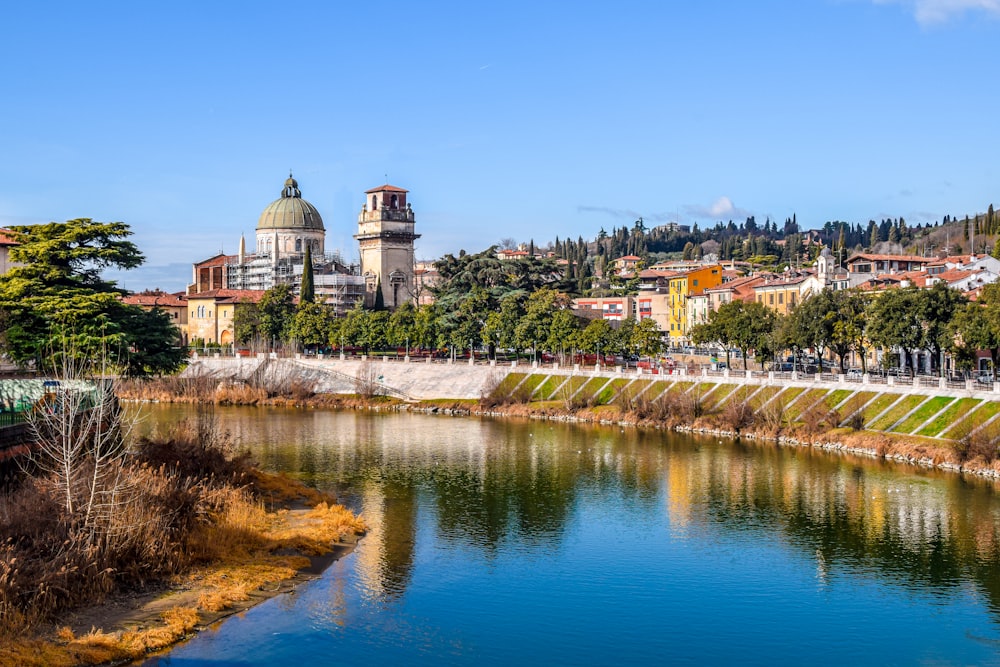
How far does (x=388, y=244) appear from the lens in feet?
493

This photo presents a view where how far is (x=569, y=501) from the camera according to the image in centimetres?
4922

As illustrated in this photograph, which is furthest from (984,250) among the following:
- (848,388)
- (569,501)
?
(569,501)

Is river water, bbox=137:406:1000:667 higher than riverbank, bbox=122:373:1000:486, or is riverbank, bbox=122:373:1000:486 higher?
riverbank, bbox=122:373:1000:486

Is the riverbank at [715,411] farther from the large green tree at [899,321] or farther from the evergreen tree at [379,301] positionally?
the evergreen tree at [379,301]

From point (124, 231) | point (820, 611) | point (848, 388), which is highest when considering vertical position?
Result: point (124, 231)

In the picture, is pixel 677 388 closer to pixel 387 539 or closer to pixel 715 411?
pixel 715 411

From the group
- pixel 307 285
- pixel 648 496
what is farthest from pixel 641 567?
pixel 307 285

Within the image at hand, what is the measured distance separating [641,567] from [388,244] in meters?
116

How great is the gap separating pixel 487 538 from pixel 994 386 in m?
32.7

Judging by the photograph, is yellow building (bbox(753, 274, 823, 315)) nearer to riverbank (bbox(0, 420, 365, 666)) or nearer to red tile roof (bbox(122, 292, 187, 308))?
red tile roof (bbox(122, 292, 187, 308))

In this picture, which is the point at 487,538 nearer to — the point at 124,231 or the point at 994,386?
the point at 124,231

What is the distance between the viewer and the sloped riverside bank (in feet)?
193

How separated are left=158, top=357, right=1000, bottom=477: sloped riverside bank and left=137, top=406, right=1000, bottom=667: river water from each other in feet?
9.45

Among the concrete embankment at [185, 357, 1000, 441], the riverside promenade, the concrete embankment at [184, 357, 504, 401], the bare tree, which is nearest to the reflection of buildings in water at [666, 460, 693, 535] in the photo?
the concrete embankment at [185, 357, 1000, 441]
